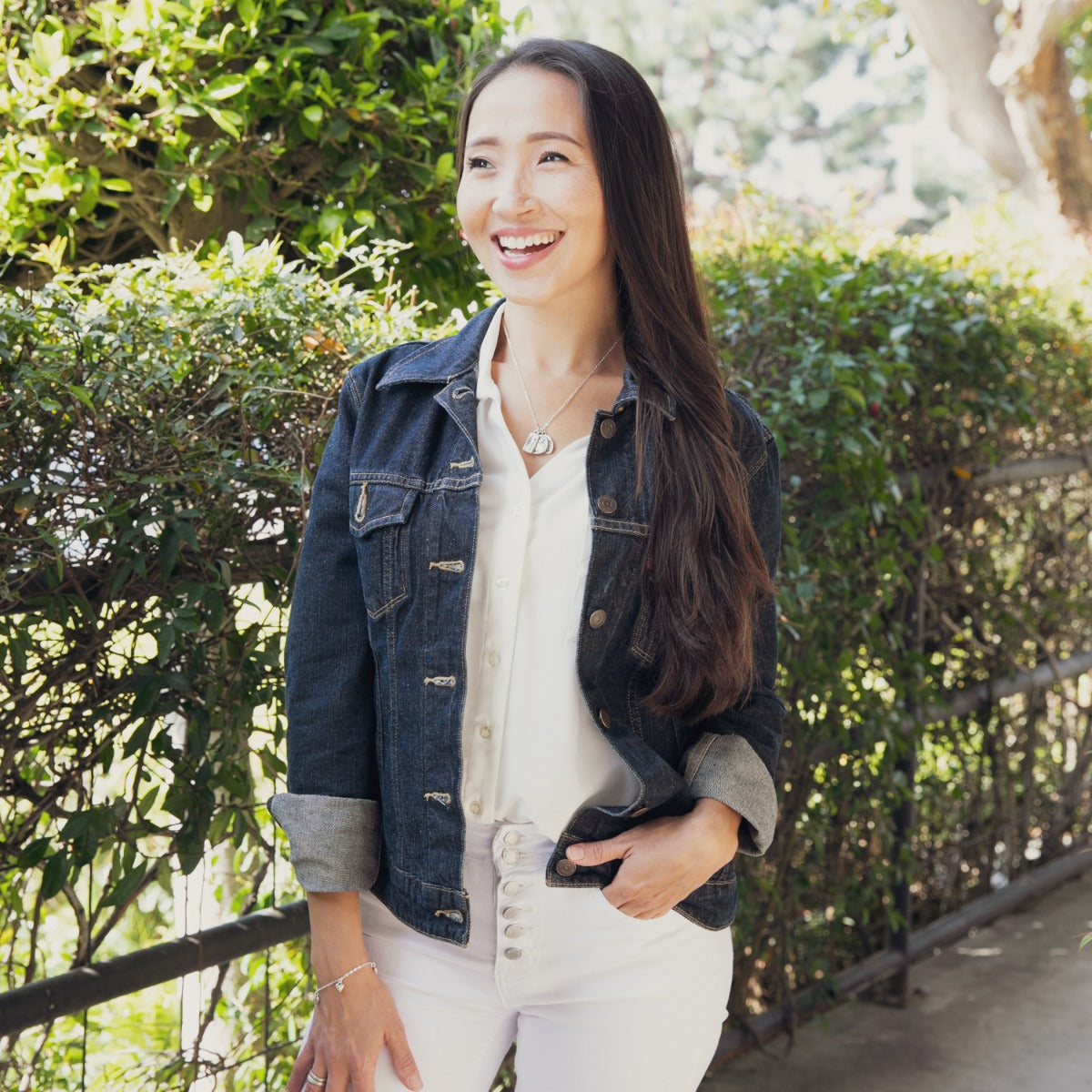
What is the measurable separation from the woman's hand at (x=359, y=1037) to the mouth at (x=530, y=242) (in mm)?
876

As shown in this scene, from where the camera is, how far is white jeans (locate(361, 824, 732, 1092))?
1.50 m

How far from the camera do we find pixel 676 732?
5.37 feet

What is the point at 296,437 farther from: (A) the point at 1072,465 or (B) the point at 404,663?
(A) the point at 1072,465

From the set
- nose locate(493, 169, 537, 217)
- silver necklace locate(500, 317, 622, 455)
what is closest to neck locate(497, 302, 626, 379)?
silver necklace locate(500, 317, 622, 455)

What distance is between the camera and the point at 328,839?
59.2 inches

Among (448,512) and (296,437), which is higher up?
(296,437)

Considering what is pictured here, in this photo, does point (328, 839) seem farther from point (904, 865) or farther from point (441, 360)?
point (904, 865)

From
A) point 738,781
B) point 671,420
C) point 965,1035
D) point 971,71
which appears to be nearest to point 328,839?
point 738,781

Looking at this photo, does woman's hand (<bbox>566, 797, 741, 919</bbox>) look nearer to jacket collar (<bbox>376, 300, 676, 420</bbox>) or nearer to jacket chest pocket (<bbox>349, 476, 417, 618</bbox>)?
jacket chest pocket (<bbox>349, 476, 417, 618</bbox>)

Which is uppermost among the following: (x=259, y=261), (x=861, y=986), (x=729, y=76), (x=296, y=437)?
(x=729, y=76)

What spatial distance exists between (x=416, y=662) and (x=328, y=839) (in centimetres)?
23

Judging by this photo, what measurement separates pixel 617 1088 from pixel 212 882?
3.39 feet

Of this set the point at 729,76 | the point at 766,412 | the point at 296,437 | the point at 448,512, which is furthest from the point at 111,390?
the point at 729,76

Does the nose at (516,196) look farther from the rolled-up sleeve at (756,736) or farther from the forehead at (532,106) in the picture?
the rolled-up sleeve at (756,736)
